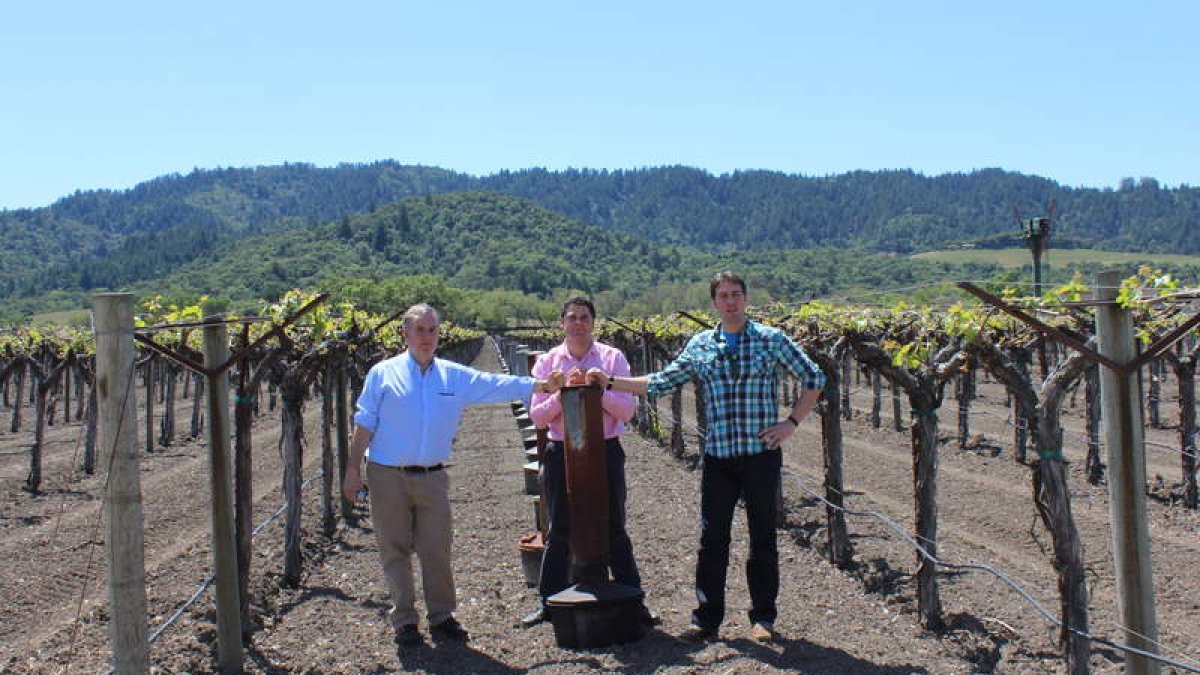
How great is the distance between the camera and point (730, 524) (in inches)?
203

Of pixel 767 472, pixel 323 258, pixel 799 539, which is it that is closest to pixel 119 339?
pixel 767 472

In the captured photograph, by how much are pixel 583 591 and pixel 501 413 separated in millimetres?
19656

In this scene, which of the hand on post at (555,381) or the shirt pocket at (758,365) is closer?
the shirt pocket at (758,365)

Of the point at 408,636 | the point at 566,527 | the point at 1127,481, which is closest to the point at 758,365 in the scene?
the point at 566,527

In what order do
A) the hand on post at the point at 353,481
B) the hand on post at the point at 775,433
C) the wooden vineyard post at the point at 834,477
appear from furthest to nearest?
the wooden vineyard post at the point at 834,477
the hand on post at the point at 353,481
the hand on post at the point at 775,433

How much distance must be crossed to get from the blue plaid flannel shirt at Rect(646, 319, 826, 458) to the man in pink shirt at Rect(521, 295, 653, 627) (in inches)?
19.7

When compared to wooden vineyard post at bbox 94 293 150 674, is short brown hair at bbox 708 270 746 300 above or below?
above

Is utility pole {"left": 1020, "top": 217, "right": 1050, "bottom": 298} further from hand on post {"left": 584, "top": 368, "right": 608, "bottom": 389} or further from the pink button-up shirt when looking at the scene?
hand on post {"left": 584, "top": 368, "right": 608, "bottom": 389}

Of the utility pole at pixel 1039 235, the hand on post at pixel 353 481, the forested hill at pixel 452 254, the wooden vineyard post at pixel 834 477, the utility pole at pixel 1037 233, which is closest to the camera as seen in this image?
the hand on post at pixel 353 481

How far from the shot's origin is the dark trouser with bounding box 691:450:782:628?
5117 mm

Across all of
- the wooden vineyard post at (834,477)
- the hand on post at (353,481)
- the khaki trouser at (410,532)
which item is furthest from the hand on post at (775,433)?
the wooden vineyard post at (834,477)

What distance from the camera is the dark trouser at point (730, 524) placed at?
512 cm

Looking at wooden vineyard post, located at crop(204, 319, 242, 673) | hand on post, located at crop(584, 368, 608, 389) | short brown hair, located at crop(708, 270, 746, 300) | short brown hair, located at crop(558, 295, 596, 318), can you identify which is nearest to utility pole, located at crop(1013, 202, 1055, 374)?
short brown hair, located at crop(708, 270, 746, 300)

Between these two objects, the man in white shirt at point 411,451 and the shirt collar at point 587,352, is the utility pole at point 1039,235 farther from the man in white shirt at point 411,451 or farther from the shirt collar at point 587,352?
the man in white shirt at point 411,451
